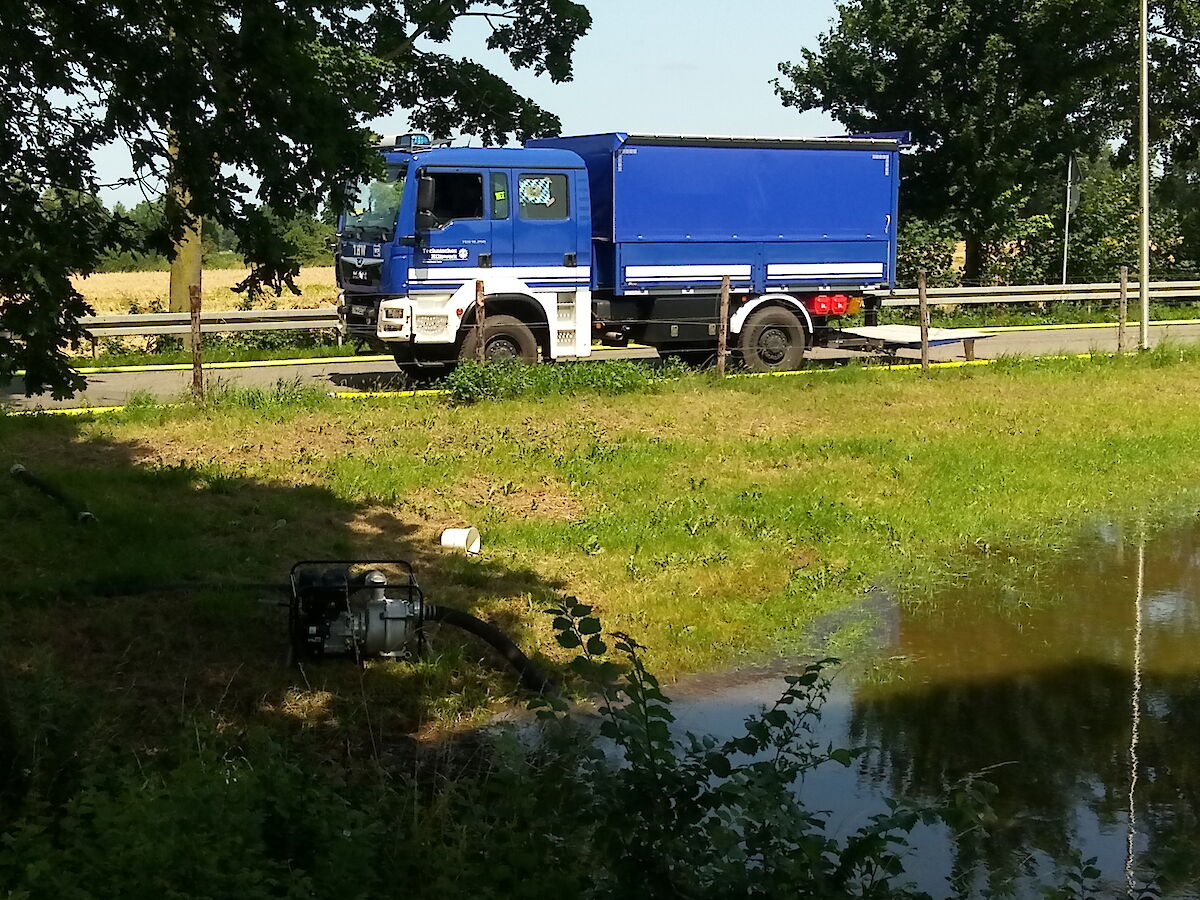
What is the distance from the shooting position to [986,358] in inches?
904

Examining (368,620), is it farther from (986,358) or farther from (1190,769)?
(986,358)

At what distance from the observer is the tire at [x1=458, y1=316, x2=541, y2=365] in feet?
59.9

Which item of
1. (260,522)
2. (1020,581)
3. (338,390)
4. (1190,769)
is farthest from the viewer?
(338,390)

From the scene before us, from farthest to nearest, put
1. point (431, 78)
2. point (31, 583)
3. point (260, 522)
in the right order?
point (431, 78)
point (260, 522)
point (31, 583)

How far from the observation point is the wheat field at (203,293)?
32344 mm

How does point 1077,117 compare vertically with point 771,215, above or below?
above

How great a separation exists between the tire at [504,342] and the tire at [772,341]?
3.31m

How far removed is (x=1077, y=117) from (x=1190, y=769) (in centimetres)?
3065

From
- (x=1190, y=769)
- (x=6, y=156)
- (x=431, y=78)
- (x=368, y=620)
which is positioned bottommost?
(x=1190, y=769)

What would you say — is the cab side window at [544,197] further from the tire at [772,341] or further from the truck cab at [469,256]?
the tire at [772,341]

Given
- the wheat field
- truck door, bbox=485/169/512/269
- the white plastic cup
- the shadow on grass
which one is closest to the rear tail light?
truck door, bbox=485/169/512/269

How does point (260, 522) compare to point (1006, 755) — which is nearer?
point (1006, 755)

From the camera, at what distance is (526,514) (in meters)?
11.3

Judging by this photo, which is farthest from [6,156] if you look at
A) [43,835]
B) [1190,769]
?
[1190,769]
